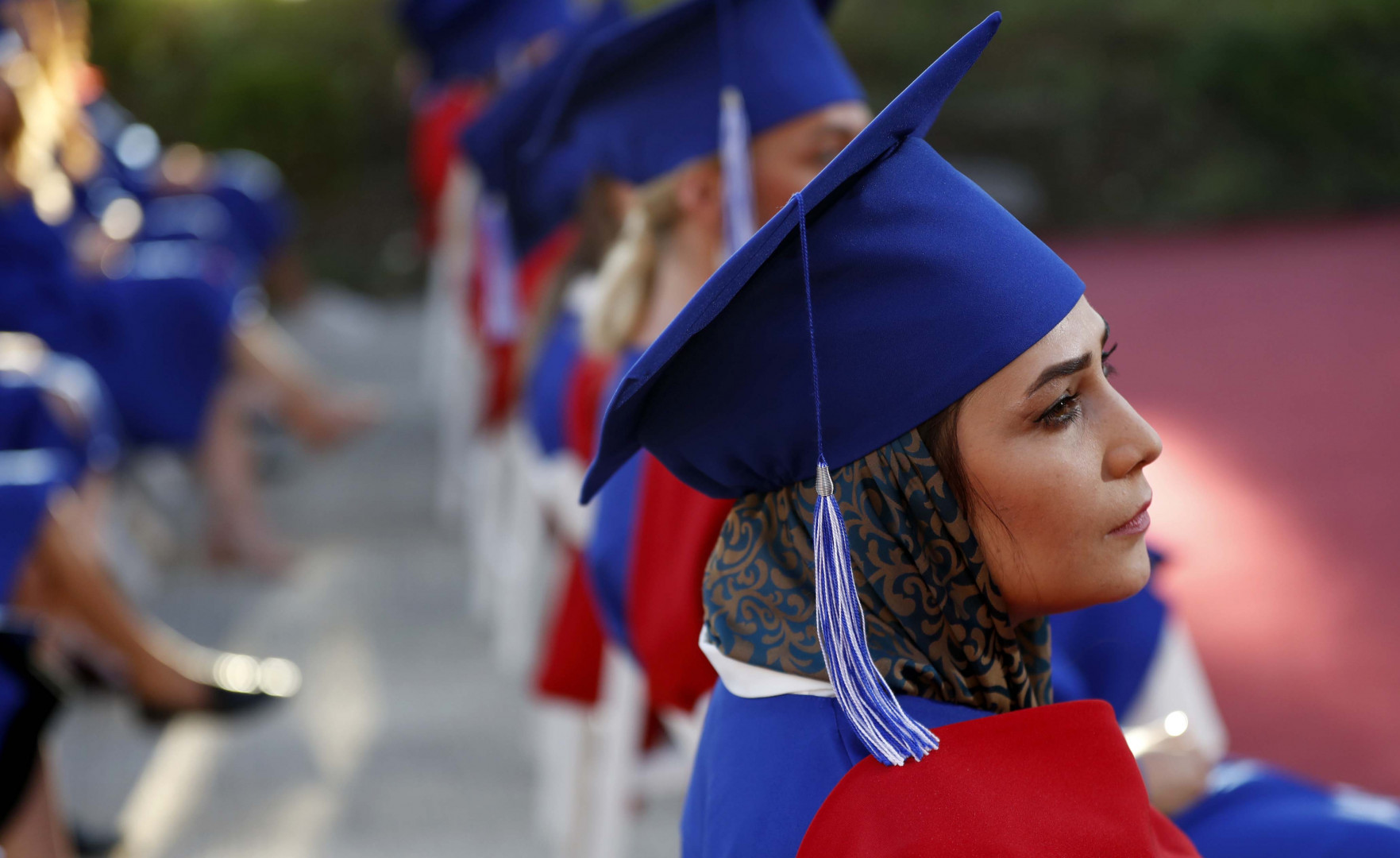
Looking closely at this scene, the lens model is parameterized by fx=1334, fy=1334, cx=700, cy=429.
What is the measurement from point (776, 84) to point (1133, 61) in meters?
7.16

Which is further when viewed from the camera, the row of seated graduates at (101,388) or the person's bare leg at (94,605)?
the person's bare leg at (94,605)

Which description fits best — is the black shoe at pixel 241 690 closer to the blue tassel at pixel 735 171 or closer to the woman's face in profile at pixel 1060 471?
the blue tassel at pixel 735 171

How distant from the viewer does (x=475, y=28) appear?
412cm

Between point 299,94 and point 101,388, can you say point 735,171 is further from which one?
point 299,94

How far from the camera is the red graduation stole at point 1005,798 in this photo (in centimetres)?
81

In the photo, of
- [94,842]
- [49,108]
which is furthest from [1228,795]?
[49,108]

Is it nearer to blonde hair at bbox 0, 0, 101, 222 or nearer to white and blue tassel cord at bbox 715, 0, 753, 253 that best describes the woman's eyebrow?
white and blue tassel cord at bbox 715, 0, 753, 253

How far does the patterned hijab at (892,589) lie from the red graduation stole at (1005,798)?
2.6 inches

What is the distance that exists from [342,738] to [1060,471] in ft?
7.54

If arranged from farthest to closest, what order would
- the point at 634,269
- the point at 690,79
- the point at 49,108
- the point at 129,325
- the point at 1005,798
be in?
the point at 49,108, the point at 129,325, the point at 634,269, the point at 690,79, the point at 1005,798

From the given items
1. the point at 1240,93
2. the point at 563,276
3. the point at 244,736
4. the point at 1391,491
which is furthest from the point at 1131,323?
the point at 244,736

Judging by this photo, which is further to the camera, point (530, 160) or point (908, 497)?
point (530, 160)

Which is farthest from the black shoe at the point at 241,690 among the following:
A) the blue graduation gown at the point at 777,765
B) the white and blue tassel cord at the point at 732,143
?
the blue graduation gown at the point at 777,765

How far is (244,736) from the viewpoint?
9.41 ft
